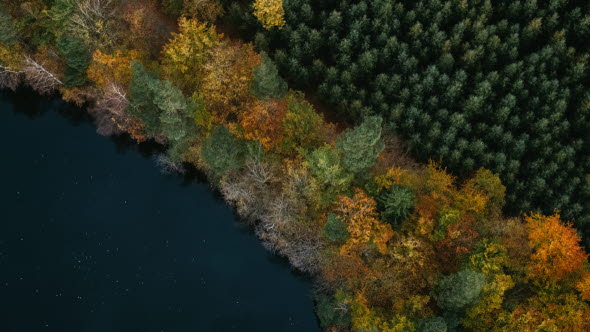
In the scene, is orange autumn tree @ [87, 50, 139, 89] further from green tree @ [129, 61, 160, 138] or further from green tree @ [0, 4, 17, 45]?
green tree @ [0, 4, 17, 45]

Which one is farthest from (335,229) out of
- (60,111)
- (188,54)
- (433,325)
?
(60,111)

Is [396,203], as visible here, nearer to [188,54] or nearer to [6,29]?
[188,54]

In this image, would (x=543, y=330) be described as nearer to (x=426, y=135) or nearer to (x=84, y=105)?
(x=426, y=135)

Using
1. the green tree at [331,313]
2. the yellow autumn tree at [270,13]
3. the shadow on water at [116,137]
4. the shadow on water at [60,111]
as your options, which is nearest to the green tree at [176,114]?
the shadow on water at [116,137]

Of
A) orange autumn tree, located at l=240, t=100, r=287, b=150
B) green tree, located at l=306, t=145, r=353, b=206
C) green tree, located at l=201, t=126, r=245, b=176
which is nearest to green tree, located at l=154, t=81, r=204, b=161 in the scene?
green tree, located at l=201, t=126, r=245, b=176

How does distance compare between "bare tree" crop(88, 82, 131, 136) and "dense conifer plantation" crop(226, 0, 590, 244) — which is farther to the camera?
"bare tree" crop(88, 82, 131, 136)

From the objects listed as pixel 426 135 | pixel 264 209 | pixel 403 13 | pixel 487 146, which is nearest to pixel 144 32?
pixel 264 209
